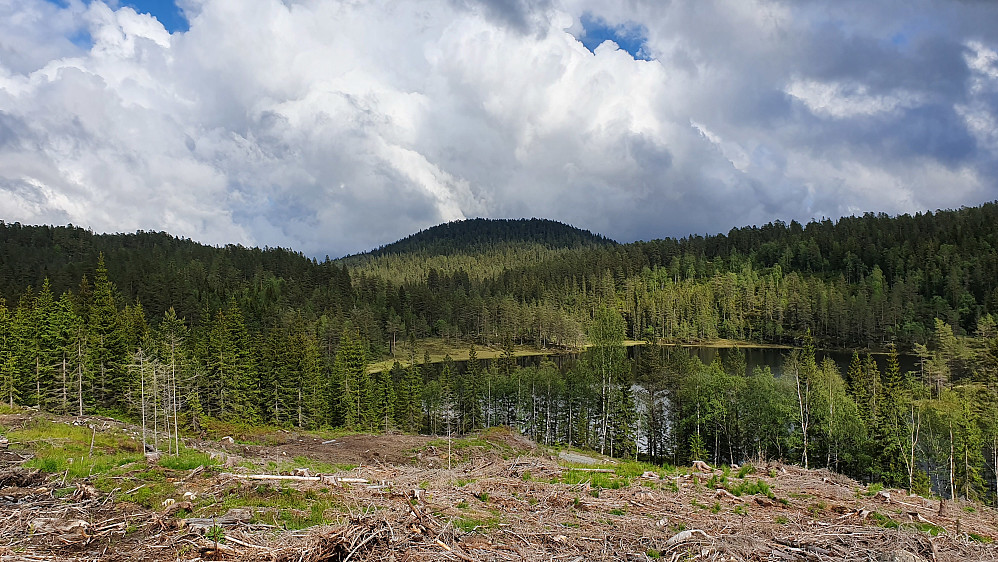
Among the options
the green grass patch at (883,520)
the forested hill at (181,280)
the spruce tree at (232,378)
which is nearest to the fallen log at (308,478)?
the green grass patch at (883,520)

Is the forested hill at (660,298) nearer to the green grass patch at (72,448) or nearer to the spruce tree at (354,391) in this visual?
the spruce tree at (354,391)

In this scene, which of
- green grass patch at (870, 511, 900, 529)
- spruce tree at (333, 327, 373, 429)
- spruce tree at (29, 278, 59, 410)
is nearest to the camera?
green grass patch at (870, 511, 900, 529)

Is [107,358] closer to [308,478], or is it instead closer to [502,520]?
[308,478]

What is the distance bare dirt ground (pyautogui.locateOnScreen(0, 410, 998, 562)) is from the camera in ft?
29.3

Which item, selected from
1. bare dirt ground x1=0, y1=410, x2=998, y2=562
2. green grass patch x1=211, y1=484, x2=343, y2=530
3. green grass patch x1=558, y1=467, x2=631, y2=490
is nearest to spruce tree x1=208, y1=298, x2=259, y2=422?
bare dirt ground x1=0, y1=410, x2=998, y2=562

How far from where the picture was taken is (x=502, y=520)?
1138cm

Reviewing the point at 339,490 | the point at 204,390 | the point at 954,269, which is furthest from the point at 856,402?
the point at 954,269

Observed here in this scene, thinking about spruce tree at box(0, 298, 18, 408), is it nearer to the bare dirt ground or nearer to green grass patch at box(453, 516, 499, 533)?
the bare dirt ground

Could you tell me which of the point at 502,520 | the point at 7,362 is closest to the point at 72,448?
the point at 502,520

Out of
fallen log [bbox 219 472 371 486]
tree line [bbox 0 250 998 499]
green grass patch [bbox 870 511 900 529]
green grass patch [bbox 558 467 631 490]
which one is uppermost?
fallen log [bbox 219 472 371 486]

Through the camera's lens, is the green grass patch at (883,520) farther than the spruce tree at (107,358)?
No

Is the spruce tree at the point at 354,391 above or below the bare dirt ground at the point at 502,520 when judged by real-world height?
below

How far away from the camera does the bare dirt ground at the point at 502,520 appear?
894cm

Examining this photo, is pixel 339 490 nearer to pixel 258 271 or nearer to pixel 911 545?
pixel 911 545
